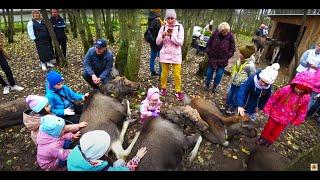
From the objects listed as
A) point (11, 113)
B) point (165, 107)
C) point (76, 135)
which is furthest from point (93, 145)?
point (11, 113)

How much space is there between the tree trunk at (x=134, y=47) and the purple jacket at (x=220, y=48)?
181 cm

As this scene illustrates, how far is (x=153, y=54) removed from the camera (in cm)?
792

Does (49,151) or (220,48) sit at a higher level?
(220,48)

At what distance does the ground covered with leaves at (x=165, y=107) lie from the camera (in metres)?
4.68

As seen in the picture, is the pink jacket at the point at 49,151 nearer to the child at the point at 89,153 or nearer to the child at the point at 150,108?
the child at the point at 89,153

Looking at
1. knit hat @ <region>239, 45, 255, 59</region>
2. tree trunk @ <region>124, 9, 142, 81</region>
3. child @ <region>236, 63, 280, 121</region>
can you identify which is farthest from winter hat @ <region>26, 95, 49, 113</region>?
knit hat @ <region>239, 45, 255, 59</region>

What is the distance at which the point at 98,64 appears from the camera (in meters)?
6.20

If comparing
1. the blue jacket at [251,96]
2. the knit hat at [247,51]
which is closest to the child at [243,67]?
the knit hat at [247,51]

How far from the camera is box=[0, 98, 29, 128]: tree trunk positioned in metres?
5.55

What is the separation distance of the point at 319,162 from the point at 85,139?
3.24 meters

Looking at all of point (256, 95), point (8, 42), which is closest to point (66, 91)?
point (256, 95)

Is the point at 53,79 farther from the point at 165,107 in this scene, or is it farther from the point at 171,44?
the point at 171,44

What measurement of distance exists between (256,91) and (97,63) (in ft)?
11.6

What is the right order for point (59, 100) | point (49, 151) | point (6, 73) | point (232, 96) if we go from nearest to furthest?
point (49, 151), point (59, 100), point (232, 96), point (6, 73)
